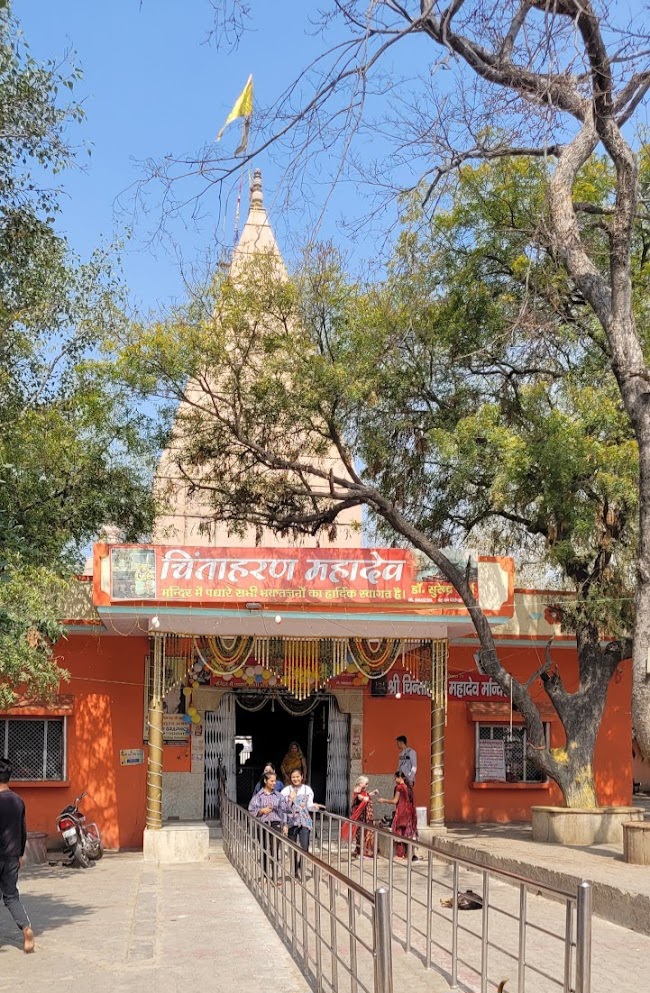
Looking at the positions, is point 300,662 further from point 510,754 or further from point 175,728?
point 510,754

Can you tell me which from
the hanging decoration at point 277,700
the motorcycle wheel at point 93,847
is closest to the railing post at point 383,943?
the motorcycle wheel at point 93,847

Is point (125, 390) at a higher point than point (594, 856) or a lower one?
higher

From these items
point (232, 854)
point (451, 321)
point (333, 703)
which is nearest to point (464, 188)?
point (451, 321)

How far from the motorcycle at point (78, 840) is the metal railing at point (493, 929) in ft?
13.1

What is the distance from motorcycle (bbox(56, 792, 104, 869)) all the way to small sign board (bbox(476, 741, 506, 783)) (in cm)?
650

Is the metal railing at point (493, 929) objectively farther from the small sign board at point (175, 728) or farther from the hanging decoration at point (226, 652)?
the small sign board at point (175, 728)

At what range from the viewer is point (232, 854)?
48.5 ft

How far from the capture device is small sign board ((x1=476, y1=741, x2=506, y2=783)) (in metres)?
19.0

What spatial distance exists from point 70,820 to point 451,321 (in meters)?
8.77

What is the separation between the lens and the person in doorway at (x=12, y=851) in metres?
→ 9.16

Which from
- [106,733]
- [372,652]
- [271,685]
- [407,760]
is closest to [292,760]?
[271,685]

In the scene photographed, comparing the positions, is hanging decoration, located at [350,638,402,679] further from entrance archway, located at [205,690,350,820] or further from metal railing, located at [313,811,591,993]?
metal railing, located at [313,811,591,993]

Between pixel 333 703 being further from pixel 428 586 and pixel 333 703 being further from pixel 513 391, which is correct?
pixel 513 391

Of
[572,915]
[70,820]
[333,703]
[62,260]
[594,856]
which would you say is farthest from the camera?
[333,703]
